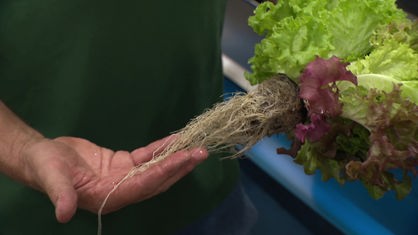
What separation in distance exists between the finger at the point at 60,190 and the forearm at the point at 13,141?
0.12 m

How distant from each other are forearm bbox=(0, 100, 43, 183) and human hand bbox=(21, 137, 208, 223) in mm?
17

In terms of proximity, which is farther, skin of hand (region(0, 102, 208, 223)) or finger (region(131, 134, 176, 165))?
finger (region(131, 134, 176, 165))

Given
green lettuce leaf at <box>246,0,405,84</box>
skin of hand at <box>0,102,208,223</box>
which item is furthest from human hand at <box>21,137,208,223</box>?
green lettuce leaf at <box>246,0,405,84</box>

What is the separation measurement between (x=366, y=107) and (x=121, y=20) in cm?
48

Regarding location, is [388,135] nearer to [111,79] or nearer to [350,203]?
[111,79]

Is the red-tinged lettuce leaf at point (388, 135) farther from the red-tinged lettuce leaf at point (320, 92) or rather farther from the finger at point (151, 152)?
the finger at point (151, 152)

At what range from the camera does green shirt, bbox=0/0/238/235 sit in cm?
93

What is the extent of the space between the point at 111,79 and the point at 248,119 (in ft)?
0.93

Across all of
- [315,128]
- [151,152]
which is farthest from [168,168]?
[315,128]

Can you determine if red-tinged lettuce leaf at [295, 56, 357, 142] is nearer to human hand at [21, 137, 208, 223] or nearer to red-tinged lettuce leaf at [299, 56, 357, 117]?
red-tinged lettuce leaf at [299, 56, 357, 117]

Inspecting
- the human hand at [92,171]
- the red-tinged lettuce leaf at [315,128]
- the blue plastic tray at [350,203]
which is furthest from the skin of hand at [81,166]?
the blue plastic tray at [350,203]

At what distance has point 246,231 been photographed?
55.7 inches

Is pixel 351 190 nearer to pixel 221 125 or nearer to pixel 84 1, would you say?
pixel 221 125

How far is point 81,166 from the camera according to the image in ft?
2.90
